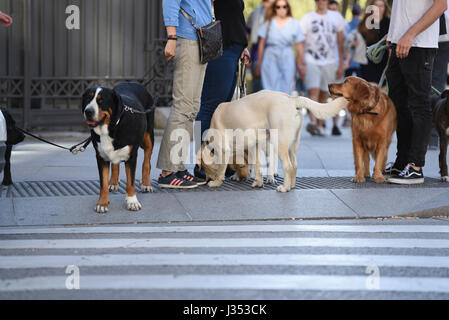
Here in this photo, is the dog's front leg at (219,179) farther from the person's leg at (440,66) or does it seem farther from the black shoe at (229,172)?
the person's leg at (440,66)

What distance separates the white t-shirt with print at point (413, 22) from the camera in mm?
7230

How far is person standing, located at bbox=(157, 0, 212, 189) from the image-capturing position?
6957 millimetres

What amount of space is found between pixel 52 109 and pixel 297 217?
19.6ft

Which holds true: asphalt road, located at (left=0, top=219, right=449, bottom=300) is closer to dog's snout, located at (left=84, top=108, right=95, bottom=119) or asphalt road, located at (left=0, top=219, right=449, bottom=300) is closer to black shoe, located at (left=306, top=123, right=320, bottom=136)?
dog's snout, located at (left=84, top=108, right=95, bottom=119)

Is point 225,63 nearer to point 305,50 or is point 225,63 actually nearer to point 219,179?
point 219,179

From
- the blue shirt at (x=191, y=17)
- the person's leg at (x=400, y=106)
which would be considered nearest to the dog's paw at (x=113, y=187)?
Result: the blue shirt at (x=191, y=17)

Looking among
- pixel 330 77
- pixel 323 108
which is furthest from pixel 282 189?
pixel 330 77

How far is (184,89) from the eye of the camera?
7012 mm

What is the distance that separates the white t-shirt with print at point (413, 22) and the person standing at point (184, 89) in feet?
6.03

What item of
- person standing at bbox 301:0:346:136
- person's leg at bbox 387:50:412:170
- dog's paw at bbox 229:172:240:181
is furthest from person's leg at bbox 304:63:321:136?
dog's paw at bbox 229:172:240:181

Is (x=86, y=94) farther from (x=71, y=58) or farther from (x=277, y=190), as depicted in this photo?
(x=71, y=58)

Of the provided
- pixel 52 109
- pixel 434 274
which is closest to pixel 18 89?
pixel 52 109

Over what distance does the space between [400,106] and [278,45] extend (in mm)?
5002

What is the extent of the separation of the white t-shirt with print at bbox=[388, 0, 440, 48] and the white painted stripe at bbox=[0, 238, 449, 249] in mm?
2466
